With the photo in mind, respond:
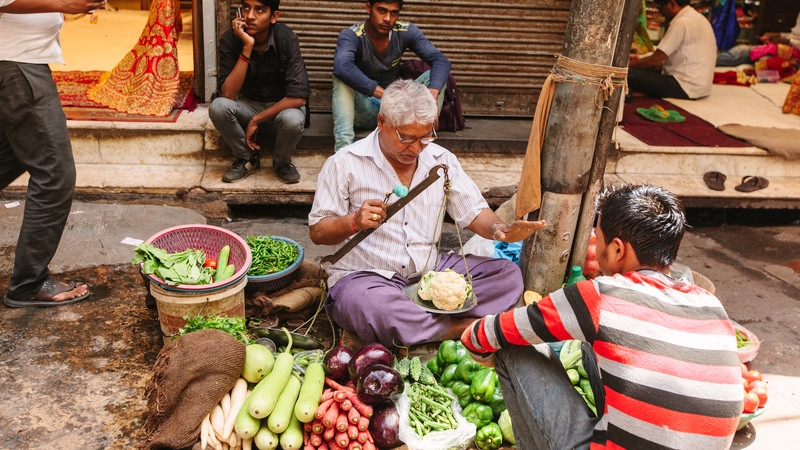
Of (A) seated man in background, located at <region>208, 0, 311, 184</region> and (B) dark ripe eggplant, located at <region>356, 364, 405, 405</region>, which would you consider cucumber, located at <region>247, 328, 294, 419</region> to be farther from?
(A) seated man in background, located at <region>208, 0, 311, 184</region>

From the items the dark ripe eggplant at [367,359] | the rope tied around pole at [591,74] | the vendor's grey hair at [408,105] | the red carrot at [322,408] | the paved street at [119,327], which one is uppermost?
the rope tied around pole at [591,74]

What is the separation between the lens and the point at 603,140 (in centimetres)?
373

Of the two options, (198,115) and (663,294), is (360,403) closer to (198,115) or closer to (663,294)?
(663,294)

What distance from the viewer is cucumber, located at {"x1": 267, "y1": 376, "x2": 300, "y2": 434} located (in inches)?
106

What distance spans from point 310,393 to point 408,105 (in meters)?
1.45

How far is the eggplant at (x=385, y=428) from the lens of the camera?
9.24ft

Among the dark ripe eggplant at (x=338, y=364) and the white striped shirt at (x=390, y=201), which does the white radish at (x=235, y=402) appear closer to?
the dark ripe eggplant at (x=338, y=364)

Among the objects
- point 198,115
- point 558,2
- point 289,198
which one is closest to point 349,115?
point 289,198

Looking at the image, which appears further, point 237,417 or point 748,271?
point 748,271

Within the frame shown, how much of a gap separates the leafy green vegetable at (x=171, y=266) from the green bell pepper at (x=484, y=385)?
142 centimetres

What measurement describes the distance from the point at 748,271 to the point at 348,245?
137 inches

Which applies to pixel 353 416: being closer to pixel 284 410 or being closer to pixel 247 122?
pixel 284 410

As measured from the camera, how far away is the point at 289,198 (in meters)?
5.20

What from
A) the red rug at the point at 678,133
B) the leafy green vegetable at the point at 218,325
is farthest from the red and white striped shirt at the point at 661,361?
the red rug at the point at 678,133
